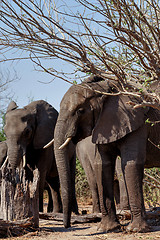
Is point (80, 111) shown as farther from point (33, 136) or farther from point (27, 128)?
point (33, 136)

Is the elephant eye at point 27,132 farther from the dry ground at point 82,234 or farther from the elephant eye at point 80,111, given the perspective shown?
the elephant eye at point 80,111

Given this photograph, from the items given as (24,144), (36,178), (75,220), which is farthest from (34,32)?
(24,144)

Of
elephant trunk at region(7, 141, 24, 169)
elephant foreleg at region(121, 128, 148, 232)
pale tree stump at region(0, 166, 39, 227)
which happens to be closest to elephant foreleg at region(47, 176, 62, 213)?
elephant trunk at region(7, 141, 24, 169)

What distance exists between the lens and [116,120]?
19.5 ft

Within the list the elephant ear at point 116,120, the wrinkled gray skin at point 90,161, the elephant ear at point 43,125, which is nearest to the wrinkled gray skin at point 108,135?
the elephant ear at point 116,120

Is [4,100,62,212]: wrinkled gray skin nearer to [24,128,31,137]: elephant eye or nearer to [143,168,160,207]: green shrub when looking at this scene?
[24,128,31,137]: elephant eye

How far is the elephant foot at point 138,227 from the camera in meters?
5.62

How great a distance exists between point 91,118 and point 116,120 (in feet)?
1.22

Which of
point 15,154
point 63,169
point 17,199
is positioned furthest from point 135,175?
point 15,154

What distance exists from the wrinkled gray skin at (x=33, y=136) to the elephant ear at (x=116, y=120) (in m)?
3.14

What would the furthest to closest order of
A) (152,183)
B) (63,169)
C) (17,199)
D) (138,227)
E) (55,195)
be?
1. (55,195)
2. (152,183)
3. (17,199)
4. (63,169)
5. (138,227)

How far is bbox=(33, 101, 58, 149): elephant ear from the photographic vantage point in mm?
9203

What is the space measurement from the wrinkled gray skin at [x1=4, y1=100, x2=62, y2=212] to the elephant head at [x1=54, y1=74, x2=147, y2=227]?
2.95 metres

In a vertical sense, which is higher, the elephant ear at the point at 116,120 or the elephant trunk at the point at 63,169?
the elephant ear at the point at 116,120
